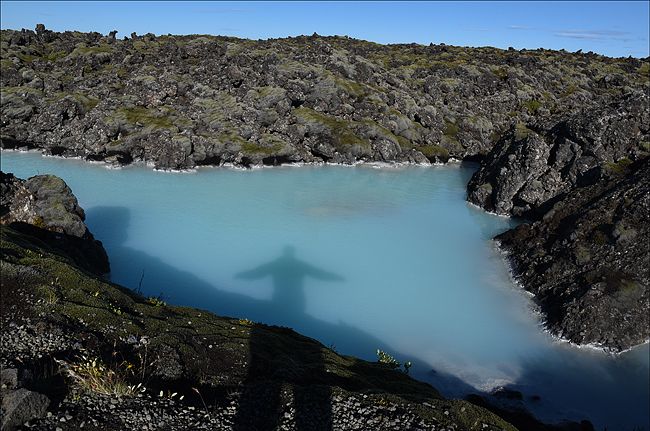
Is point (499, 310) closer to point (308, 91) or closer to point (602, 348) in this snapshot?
point (602, 348)

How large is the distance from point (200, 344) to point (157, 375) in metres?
3.08

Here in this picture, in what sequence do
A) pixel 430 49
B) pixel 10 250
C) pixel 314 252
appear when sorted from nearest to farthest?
pixel 10 250, pixel 314 252, pixel 430 49

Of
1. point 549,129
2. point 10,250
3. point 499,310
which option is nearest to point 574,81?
point 549,129

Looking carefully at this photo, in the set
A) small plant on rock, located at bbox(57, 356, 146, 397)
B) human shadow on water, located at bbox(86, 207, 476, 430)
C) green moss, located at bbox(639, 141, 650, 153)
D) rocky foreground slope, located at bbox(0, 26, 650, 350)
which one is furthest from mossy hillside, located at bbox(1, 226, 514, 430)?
green moss, located at bbox(639, 141, 650, 153)

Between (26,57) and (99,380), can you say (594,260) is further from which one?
(26,57)

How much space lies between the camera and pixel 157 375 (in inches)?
671

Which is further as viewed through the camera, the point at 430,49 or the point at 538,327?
the point at 430,49

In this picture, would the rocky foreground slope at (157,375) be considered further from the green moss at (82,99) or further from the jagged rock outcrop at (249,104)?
the green moss at (82,99)

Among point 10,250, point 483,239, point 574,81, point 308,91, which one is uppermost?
point 574,81

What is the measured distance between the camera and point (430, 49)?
196000mm

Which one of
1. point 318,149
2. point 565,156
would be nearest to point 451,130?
point 318,149

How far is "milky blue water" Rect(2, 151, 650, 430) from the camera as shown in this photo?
3052 cm

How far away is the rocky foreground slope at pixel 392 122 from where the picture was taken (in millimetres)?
41312

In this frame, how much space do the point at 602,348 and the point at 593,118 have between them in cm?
4144
